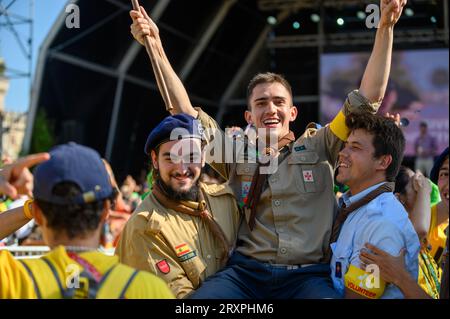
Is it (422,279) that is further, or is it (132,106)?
(132,106)

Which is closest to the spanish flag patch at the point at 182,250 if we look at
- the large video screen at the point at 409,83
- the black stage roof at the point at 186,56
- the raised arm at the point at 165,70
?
the raised arm at the point at 165,70

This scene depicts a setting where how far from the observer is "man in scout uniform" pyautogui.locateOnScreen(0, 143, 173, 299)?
212 cm

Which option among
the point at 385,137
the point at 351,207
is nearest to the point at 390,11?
the point at 385,137

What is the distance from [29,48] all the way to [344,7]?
852 cm

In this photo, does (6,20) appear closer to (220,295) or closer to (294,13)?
(294,13)

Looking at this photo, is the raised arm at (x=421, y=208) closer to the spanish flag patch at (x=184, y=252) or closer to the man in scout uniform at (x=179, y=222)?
the man in scout uniform at (x=179, y=222)

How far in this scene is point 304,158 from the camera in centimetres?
367

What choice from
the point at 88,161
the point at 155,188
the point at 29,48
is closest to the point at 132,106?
the point at 29,48

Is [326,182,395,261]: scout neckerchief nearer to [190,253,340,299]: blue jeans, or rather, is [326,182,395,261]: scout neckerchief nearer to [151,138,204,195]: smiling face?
[190,253,340,299]: blue jeans

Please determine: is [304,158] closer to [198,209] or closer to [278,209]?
[278,209]

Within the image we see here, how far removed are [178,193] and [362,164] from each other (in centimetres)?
93

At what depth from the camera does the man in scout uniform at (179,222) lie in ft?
10.7

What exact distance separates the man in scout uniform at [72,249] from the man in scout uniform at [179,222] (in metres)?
1.05

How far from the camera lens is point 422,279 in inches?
133
